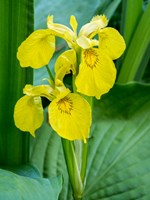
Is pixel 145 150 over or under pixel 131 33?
under

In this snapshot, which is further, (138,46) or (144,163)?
(138,46)

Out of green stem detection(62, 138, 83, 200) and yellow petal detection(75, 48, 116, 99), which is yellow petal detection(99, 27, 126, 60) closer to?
yellow petal detection(75, 48, 116, 99)


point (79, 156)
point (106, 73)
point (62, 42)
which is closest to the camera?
point (106, 73)

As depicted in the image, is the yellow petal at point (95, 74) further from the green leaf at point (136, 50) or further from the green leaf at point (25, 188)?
the green leaf at point (136, 50)

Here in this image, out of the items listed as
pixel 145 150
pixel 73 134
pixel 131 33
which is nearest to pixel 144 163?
pixel 145 150

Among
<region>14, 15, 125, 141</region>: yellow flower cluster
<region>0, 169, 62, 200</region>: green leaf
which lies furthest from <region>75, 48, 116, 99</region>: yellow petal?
<region>0, 169, 62, 200</region>: green leaf

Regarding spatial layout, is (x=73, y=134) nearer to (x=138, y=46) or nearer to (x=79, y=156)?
(x=79, y=156)

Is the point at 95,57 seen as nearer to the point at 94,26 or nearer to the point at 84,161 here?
the point at 94,26
